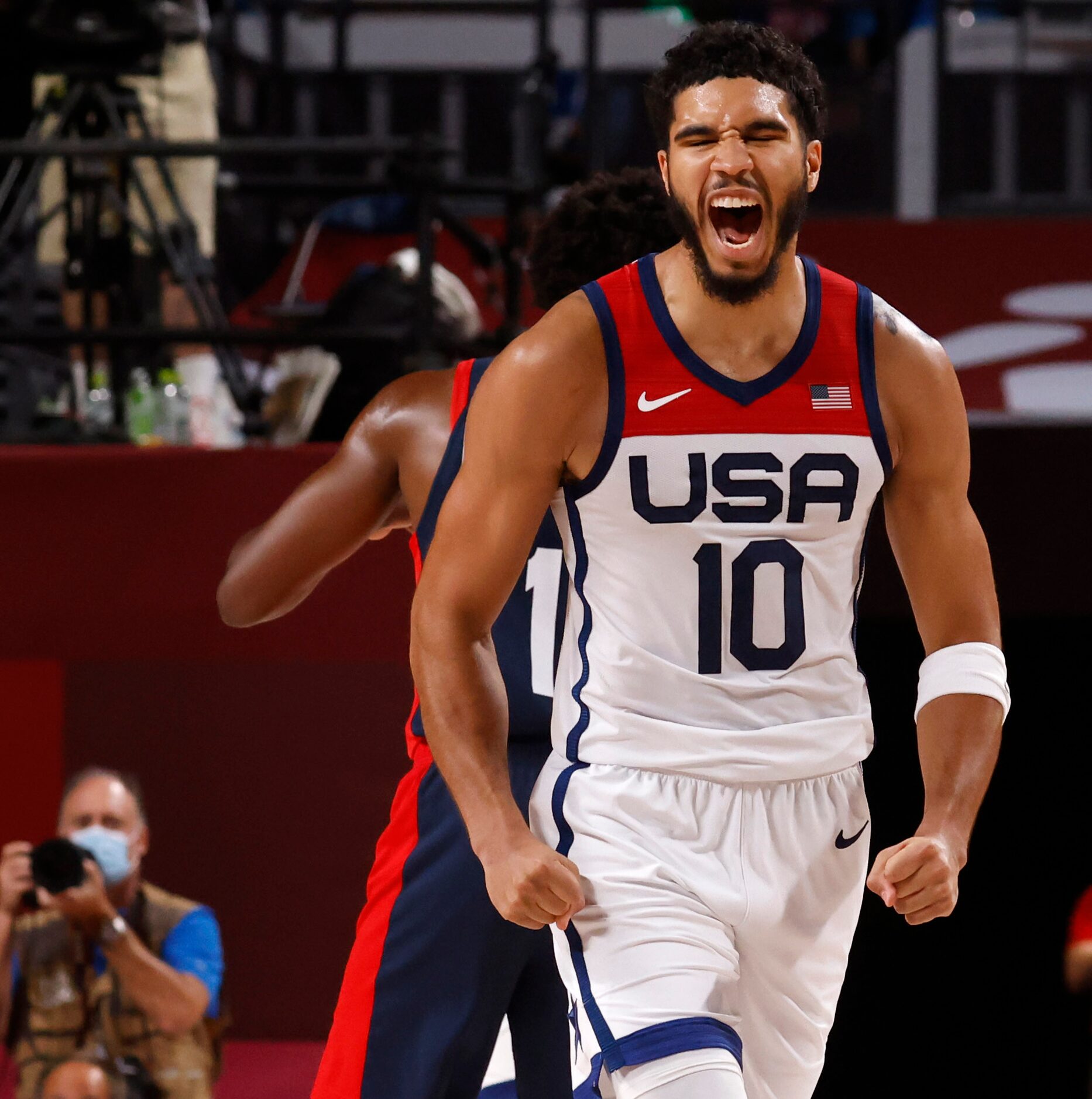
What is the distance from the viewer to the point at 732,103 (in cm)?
209

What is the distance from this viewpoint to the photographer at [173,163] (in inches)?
223

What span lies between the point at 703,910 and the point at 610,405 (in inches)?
22.8

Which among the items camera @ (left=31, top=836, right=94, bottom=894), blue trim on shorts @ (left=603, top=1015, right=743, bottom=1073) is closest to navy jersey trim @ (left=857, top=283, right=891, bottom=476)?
blue trim on shorts @ (left=603, top=1015, right=743, bottom=1073)

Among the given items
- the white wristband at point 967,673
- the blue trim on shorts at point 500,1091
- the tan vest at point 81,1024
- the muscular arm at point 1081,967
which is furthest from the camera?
the tan vest at point 81,1024

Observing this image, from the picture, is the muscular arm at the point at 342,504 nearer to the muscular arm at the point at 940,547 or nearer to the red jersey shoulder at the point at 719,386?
the red jersey shoulder at the point at 719,386

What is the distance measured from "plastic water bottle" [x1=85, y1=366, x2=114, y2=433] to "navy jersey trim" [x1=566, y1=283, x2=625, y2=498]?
10.1 feet

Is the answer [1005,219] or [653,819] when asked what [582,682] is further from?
[1005,219]

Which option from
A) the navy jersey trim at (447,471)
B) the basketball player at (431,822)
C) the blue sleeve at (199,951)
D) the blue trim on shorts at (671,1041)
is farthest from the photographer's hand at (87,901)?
the blue trim on shorts at (671,1041)

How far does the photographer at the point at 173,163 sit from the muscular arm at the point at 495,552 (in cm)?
368

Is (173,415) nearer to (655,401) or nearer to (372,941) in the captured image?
(372,941)

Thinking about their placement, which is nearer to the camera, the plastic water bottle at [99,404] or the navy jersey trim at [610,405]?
the navy jersey trim at [610,405]

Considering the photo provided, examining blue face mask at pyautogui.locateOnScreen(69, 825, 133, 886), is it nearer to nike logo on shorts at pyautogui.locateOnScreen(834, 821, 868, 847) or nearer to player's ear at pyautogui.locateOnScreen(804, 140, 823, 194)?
Answer: nike logo on shorts at pyautogui.locateOnScreen(834, 821, 868, 847)

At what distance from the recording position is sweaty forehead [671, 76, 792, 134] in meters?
2.09

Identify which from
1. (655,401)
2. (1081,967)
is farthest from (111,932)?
(655,401)
